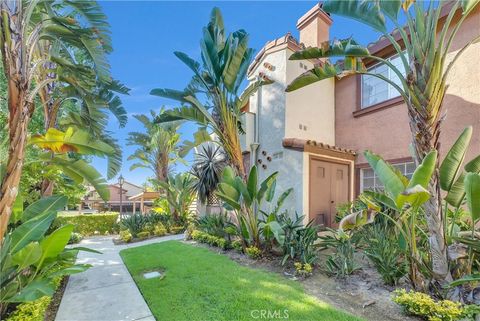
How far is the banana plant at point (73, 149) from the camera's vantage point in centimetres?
458

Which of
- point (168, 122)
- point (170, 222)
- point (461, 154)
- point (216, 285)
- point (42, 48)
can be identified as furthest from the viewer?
point (170, 222)

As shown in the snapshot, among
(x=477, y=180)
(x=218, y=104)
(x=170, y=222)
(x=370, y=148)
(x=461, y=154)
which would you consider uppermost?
(x=218, y=104)

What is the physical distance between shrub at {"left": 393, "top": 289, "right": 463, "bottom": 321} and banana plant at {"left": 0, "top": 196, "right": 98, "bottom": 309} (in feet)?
18.3

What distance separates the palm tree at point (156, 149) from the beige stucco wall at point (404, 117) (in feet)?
31.6

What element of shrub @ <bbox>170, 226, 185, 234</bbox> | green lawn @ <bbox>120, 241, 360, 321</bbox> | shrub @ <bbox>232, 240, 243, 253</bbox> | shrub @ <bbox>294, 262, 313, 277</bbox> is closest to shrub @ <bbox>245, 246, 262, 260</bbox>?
green lawn @ <bbox>120, 241, 360, 321</bbox>

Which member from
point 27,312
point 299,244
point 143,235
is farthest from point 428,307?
point 143,235

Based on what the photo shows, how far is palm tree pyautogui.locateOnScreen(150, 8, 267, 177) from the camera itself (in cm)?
768

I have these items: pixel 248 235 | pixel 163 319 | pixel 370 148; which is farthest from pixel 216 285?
pixel 370 148

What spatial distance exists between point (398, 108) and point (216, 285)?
8869 mm

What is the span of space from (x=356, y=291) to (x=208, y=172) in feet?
28.9

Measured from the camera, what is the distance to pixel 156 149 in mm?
16344

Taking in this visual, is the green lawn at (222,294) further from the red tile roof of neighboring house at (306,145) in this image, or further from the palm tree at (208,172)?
the palm tree at (208,172)

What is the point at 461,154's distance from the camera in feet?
15.1

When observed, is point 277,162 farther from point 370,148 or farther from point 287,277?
point 287,277
